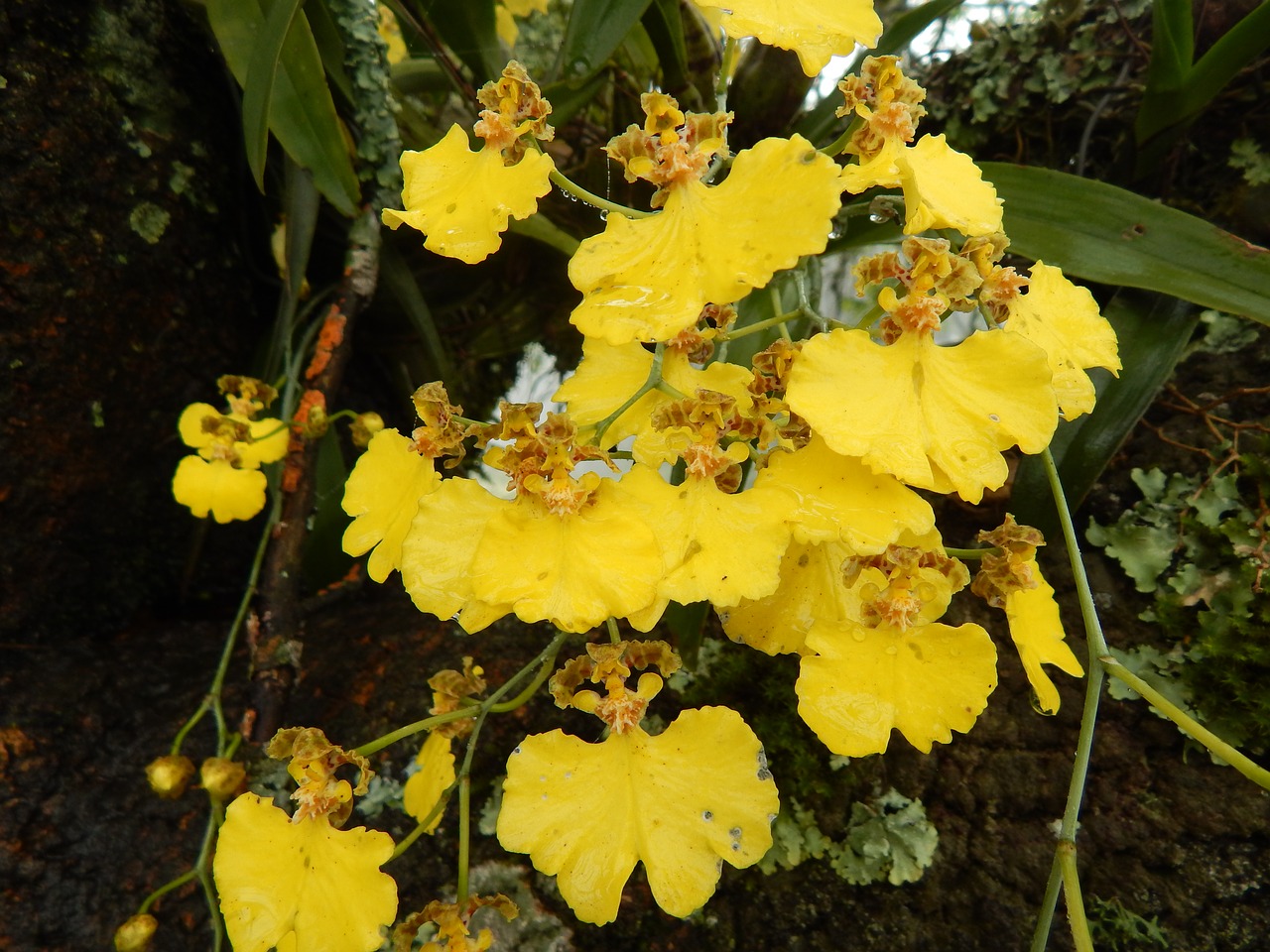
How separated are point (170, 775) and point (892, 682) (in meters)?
0.65

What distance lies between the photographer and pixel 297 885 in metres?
0.49

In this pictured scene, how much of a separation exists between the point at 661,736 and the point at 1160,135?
0.84 metres

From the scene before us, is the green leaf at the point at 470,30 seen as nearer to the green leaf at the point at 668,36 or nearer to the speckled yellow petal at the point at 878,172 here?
the green leaf at the point at 668,36

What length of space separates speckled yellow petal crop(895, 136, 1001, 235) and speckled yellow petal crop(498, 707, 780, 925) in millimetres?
347

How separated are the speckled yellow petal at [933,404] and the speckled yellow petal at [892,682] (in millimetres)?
108

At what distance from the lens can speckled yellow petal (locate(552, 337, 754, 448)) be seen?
1.80 feet

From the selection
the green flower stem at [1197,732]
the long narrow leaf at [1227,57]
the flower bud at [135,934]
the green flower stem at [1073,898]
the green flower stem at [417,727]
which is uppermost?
the long narrow leaf at [1227,57]

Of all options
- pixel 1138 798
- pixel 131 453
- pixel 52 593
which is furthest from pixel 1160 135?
pixel 52 593

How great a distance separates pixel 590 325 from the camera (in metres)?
0.42

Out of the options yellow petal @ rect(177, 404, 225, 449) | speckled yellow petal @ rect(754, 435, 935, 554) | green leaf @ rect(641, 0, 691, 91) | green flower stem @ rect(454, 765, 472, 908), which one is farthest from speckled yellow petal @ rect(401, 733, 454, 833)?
green leaf @ rect(641, 0, 691, 91)

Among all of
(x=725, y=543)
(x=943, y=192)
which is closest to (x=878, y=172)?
(x=943, y=192)

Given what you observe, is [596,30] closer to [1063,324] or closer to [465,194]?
[465,194]

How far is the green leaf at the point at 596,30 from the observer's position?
649mm

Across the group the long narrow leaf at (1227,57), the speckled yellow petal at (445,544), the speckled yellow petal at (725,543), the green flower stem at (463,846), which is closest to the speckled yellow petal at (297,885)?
the green flower stem at (463,846)
